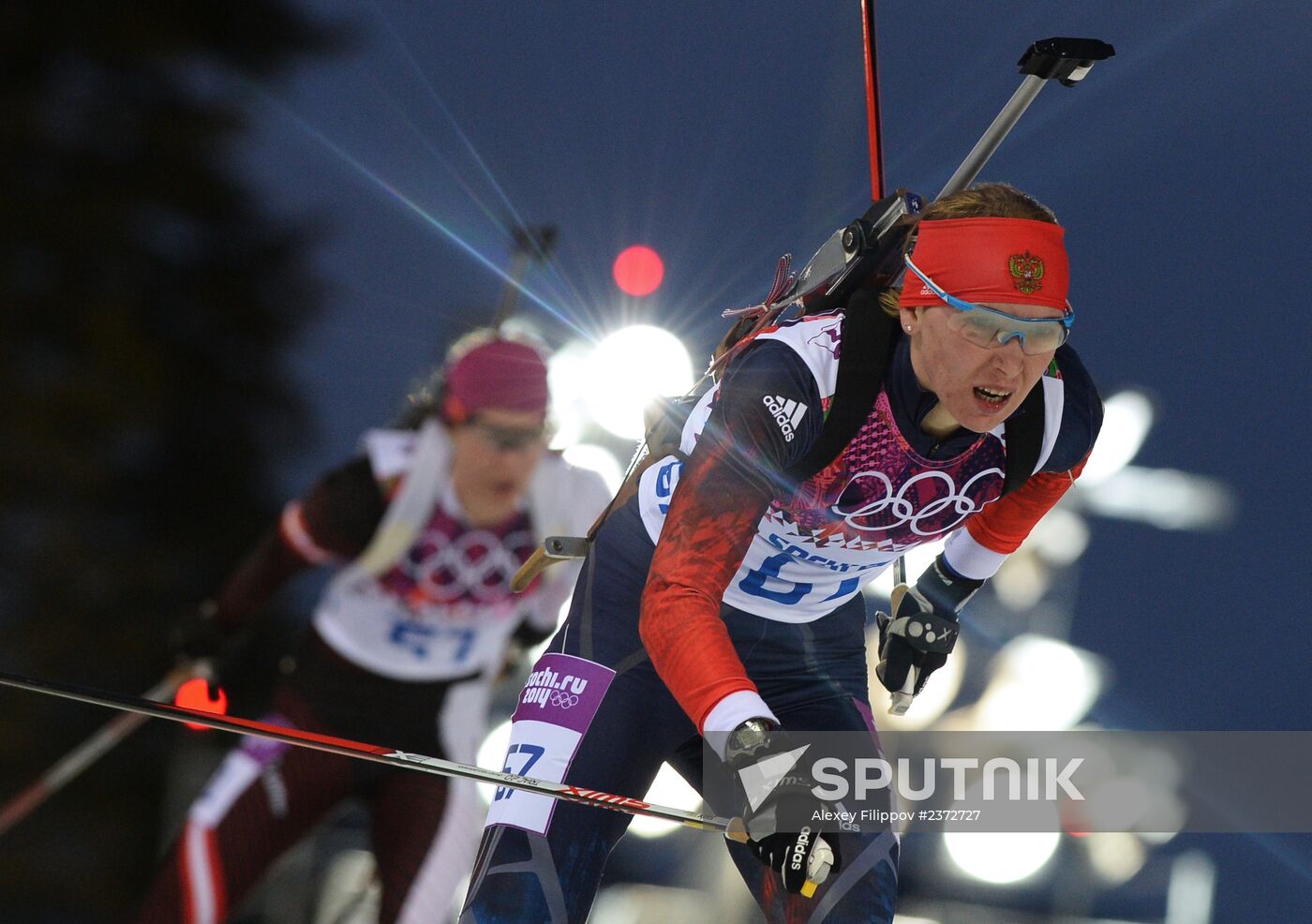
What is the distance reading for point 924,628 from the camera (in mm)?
3033

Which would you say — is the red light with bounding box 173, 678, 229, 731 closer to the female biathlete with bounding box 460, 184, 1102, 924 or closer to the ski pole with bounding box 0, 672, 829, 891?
the ski pole with bounding box 0, 672, 829, 891

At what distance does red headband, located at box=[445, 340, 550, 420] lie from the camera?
15.2ft

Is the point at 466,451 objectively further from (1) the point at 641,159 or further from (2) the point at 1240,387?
(1) the point at 641,159

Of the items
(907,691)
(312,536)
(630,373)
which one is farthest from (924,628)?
(630,373)

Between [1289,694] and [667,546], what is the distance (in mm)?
8829

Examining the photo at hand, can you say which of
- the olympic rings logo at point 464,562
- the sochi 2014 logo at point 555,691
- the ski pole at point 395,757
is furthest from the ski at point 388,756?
the olympic rings logo at point 464,562

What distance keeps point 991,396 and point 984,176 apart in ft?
26.0

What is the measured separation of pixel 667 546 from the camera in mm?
2432

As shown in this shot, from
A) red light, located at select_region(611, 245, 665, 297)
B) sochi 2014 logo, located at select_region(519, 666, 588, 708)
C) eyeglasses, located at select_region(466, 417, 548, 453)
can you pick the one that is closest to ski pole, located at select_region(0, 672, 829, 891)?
sochi 2014 logo, located at select_region(519, 666, 588, 708)

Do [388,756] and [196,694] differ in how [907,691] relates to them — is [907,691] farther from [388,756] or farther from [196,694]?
[196,694]

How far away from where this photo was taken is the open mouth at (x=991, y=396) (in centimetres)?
246

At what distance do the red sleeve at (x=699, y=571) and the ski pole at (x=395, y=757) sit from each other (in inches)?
10.7

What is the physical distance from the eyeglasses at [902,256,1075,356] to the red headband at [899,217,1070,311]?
0.02m

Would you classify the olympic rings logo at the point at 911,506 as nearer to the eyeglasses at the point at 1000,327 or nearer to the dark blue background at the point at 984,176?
the eyeglasses at the point at 1000,327
